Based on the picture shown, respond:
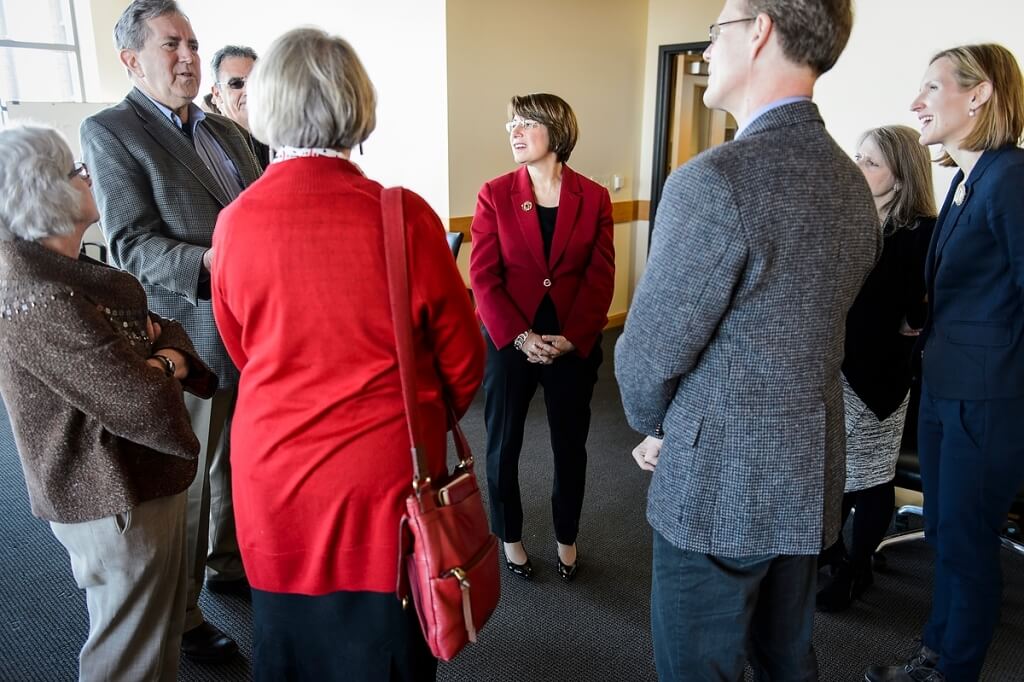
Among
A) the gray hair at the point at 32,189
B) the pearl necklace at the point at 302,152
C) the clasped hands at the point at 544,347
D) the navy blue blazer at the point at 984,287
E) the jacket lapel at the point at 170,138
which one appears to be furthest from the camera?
the clasped hands at the point at 544,347

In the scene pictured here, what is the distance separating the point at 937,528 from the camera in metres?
1.79

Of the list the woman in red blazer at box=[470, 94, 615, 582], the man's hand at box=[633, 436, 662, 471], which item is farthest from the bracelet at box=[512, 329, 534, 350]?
the man's hand at box=[633, 436, 662, 471]

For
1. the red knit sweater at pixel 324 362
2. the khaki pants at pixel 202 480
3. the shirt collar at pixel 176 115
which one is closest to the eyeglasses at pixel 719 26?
the red knit sweater at pixel 324 362

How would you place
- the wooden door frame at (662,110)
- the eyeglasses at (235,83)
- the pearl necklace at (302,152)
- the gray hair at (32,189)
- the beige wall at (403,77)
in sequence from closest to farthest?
the pearl necklace at (302,152)
the gray hair at (32,189)
the eyeglasses at (235,83)
the beige wall at (403,77)
the wooden door frame at (662,110)

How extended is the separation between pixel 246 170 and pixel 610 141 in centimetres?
388

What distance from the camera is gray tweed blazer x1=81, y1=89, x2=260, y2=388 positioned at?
1.74 metres

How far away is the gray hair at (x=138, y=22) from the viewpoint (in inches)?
72.8

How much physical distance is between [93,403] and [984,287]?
6.32 ft

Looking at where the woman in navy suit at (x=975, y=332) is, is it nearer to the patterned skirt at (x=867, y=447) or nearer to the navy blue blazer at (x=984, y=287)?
the navy blue blazer at (x=984, y=287)

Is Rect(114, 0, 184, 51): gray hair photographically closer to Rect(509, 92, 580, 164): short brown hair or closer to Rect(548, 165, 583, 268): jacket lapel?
Rect(509, 92, 580, 164): short brown hair

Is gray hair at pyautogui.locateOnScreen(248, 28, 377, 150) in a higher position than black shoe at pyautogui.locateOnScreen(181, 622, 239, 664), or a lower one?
higher

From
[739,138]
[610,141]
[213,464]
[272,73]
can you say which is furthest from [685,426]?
[610,141]

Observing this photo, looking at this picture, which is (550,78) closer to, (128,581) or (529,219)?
(529,219)

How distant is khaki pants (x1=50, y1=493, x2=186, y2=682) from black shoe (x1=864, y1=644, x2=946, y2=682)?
5.99 ft
